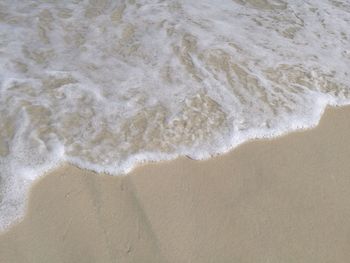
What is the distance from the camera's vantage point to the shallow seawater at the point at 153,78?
9.64 ft

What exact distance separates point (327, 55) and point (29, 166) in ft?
9.25

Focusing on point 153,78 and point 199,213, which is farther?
point 153,78

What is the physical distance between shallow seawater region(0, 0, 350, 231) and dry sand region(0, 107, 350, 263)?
6.0 inches

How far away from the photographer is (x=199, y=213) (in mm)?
2568

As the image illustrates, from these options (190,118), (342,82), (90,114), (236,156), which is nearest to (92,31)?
(90,114)

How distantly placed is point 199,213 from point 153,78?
137 centimetres

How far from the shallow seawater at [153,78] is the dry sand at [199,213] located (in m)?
0.15

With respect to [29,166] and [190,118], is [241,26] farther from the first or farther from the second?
[29,166]

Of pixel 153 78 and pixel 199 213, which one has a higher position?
pixel 153 78

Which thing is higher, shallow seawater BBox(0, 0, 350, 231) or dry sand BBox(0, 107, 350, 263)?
shallow seawater BBox(0, 0, 350, 231)

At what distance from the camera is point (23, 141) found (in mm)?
2914

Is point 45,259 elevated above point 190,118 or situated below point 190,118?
below

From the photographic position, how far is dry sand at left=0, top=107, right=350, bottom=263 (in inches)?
94.0

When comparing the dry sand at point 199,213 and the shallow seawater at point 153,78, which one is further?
the shallow seawater at point 153,78
